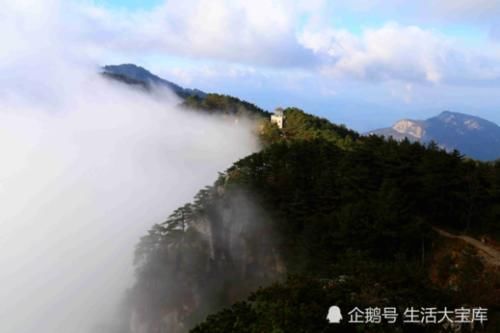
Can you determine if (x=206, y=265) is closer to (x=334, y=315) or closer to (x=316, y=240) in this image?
(x=316, y=240)

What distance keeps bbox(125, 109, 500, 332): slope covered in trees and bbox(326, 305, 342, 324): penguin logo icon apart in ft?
0.80

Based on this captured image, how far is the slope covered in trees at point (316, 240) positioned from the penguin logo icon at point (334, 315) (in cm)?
24

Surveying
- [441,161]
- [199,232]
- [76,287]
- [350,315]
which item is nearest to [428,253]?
[441,161]

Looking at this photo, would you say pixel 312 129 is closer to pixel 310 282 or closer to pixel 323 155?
pixel 323 155

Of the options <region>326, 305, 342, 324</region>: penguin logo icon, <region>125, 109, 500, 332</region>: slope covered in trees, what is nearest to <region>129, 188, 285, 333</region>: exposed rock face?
<region>125, 109, 500, 332</region>: slope covered in trees

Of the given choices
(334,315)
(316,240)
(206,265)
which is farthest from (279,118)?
(334,315)

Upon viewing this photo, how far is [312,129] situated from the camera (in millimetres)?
70375

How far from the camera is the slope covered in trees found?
1797 centimetres

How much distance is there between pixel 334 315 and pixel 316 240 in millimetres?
17649

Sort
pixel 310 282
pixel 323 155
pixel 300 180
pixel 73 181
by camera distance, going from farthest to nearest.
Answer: pixel 73 181 < pixel 323 155 < pixel 300 180 < pixel 310 282

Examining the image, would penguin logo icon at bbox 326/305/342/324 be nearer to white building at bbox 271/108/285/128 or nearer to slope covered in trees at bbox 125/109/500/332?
slope covered in trees at bbox 125/109/500/332

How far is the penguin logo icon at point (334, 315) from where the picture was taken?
53.7 feet

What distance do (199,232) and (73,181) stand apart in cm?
11997

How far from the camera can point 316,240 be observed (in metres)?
34.0
